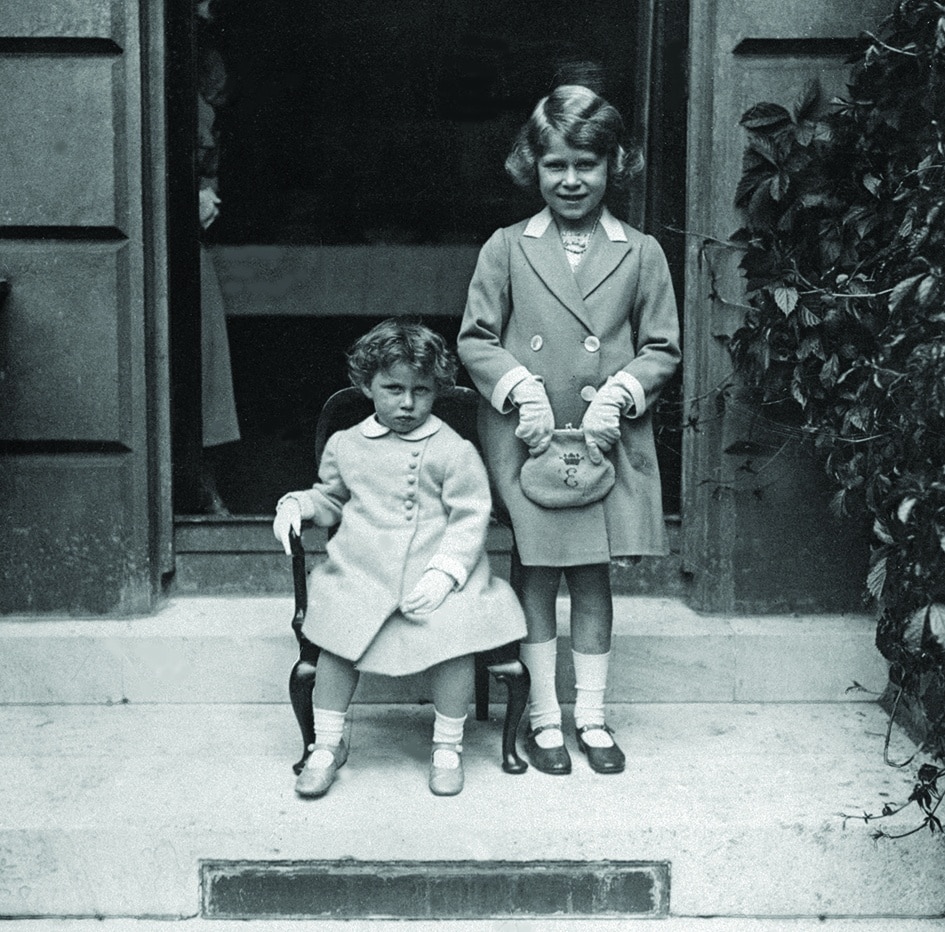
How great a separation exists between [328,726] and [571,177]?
155 centimetres

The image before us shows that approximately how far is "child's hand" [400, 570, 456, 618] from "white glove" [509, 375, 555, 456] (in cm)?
43

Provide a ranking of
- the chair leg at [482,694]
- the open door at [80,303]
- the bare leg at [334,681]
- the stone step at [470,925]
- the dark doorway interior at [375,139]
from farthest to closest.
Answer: the dark doorway interior at [375,139] < the open door at [80,303] < the chair leg at [482,694] < the bare leg at [334,681] < the stone step at [470,925]

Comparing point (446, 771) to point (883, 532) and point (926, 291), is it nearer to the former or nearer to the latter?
point (883, 532)

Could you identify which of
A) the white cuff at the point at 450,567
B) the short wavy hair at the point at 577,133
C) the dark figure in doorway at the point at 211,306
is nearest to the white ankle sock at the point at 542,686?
the white cuff at the point at 450,567

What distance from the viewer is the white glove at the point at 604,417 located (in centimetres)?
350

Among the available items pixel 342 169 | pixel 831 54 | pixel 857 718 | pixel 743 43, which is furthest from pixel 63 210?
pixel 857 718

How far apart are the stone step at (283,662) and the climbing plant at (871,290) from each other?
421mm

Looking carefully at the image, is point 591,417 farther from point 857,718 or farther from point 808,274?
point 857,718

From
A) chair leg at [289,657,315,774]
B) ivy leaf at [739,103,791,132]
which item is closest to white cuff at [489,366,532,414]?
chair leg at [289,657,315,774]

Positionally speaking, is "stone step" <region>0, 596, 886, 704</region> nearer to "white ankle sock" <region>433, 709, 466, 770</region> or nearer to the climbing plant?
the climbing plant

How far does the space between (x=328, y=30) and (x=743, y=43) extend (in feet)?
4.64

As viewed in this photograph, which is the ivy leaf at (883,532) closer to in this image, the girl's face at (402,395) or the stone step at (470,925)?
the stone step at (470,925)

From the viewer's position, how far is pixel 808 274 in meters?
3.94

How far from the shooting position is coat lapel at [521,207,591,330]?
3.58 metres
